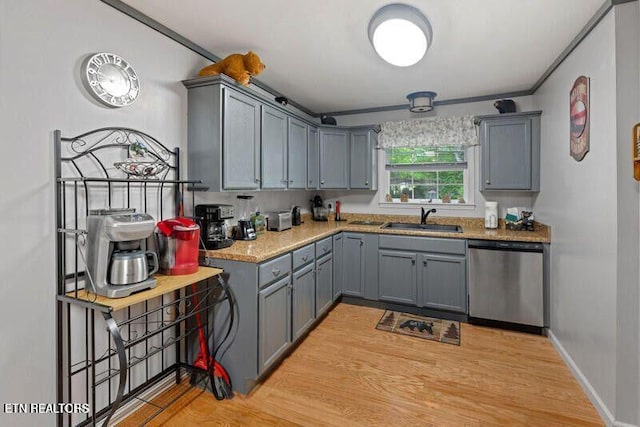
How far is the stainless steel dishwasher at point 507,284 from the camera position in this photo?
2809 millimetres

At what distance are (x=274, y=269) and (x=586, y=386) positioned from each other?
2180 mm

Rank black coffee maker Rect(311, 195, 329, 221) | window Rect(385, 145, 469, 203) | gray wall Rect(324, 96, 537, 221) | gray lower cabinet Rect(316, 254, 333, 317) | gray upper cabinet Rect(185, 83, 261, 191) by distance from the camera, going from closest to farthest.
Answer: gray upper cabinet Rect(185, 83, 261, 191), gray lower cabinet Rect(316, 254, 333, 317), gray wall Rect(324, 96, 537, 221), window Rect(385, 145, 469, 203), black coffee maker Rect(311, 195, 329, 221)

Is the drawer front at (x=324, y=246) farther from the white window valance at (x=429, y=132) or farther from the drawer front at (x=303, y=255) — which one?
the white window valance at (x=429, y=132)

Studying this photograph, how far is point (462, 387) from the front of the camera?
2111 mm

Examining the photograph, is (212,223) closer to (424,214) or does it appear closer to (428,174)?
(424,214)

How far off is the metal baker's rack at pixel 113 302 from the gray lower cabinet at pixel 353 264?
1.74m

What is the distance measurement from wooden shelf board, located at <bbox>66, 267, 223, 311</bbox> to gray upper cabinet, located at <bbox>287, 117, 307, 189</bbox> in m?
1.56

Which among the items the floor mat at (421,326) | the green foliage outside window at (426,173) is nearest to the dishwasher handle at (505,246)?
the floor mat at (421,326)

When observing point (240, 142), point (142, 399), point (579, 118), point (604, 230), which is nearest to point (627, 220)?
point (604, 230)

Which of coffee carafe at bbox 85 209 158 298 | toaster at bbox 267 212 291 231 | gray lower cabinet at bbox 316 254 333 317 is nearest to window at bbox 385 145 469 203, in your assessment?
gray lower cabinet at bbox 316 254 333 317

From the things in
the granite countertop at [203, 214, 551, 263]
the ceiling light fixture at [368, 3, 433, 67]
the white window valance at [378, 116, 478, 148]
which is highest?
the ceiling light fixture at [368, 3, 433, 67]

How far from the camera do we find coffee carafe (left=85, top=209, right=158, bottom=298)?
147cm

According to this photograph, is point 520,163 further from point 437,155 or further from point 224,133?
point 224,133

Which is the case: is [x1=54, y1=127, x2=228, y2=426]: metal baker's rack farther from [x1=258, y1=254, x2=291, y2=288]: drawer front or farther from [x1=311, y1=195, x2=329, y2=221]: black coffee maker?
[x1=311, y1=195, x2=329, y2=221]: black coffee maker
